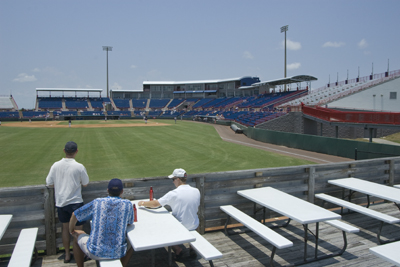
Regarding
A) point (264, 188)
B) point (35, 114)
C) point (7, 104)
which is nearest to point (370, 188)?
point (264, 188)

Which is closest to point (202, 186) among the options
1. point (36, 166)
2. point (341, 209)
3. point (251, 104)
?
point (341, 209)

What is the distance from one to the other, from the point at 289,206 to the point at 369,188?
8.34 ft

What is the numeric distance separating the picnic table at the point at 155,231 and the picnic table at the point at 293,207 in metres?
1.82

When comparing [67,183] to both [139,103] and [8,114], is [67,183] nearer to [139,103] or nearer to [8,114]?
[8,114]

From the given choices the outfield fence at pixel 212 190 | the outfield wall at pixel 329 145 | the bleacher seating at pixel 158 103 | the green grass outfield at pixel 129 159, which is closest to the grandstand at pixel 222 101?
the bleacher seating at pixel 158 103

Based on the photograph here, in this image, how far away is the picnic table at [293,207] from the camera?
4809 mm

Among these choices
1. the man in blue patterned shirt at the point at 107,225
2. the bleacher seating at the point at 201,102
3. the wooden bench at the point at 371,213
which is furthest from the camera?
the bleacher seating at the point at 201,102

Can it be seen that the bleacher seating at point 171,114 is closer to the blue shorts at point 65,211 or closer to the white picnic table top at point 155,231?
the blue shorts at point 65,211

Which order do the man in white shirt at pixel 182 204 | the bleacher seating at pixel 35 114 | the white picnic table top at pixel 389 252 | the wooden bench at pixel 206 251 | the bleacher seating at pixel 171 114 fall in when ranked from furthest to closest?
the bleacher seating at pixel 171 114 → the bleacher seating at pixel 35 114 → the man in white shirt at pixel 182 204 → the wooden bench at pixel 206 251 → the white picnic table top at pixel 389 252

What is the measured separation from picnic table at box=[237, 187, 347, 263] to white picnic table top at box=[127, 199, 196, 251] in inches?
71.9

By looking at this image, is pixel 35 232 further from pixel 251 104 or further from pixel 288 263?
pixel 251 104

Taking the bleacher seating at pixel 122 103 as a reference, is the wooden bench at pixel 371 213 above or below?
below

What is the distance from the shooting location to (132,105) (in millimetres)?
89062

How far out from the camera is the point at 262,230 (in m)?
4.93
